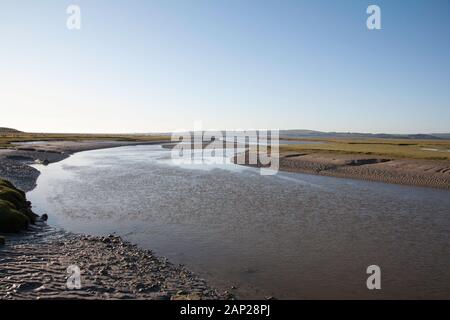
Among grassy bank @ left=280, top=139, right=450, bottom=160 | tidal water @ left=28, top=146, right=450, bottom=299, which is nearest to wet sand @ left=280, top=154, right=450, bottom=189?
tidal water @ left=28, top=146, right=450, bottom=299

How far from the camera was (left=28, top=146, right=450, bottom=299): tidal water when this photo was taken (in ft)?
43.6

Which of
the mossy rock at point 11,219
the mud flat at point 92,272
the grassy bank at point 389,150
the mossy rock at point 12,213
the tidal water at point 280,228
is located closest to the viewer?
the mud flat at point 92,272

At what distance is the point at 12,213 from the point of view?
17656 mm

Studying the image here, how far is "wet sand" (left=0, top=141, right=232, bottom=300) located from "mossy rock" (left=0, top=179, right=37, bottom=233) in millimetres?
638

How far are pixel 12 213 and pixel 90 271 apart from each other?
300 inches

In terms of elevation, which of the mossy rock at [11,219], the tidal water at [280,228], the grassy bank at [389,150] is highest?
the grassy bank at [389,150]

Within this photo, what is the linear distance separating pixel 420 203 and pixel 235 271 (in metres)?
18.9

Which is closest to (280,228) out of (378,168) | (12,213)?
(12,213)

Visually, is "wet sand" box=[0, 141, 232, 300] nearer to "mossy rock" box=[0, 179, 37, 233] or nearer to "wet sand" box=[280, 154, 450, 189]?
"mossy rock" box=[0, 179, 37, 233]

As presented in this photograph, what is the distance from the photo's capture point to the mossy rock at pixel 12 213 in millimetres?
16859

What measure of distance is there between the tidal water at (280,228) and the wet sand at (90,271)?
1.10 meters

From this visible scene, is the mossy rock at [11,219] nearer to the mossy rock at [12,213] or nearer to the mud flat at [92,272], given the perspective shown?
the mossy rock at [12,213]

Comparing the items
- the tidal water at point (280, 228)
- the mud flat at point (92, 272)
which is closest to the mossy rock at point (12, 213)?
the mud flat at point (92, 272)
